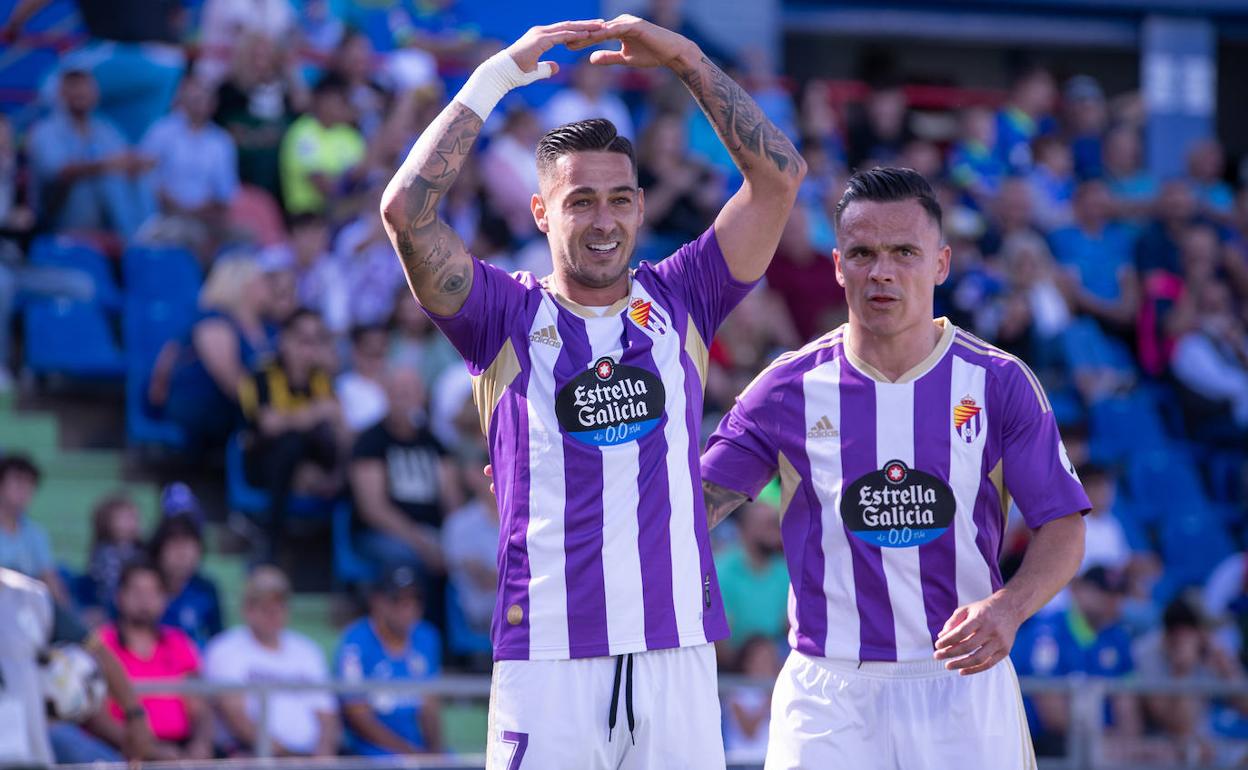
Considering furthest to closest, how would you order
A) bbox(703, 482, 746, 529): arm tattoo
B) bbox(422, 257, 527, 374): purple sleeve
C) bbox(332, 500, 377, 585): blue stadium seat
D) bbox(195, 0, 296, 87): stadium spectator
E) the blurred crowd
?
bbox(195, 0, 296, 87): stadium spectator < bbox(332, 500, 377, 585): blue stadium seat < the blurred crowd < bbox(703, 482, 746, 529): arm tattoo < bbox(422, 257, 527, 374): purple sleeve

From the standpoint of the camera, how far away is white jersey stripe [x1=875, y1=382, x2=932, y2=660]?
4.91 metres

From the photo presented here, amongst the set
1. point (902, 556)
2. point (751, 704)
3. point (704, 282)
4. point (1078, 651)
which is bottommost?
point (751, 704)

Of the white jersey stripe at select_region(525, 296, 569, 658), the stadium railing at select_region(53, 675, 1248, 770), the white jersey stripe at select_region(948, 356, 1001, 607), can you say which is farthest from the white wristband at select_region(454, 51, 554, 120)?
the stadium railing at select_region(53, 675, 1248, 770)

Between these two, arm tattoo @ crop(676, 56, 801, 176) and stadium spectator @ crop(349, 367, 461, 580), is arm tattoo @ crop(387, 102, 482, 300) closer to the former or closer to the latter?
arm tattoo @ crop(676, 56, 801, 176)

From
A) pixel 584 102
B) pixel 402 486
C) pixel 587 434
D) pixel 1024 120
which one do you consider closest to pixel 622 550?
pixel 587 434

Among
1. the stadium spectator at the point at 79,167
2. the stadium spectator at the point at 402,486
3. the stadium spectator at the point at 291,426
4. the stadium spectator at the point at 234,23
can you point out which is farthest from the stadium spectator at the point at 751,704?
the stadium spectator at the point at 234,23

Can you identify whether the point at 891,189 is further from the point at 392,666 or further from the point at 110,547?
the point at 110,547

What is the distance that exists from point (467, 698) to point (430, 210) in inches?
190

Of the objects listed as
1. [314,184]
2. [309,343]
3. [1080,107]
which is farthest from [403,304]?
[1080,107]

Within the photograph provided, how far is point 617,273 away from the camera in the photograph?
478cm

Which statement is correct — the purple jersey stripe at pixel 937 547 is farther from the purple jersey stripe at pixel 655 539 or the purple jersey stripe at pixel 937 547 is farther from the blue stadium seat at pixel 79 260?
the blue stadium seat at pixel 79 260

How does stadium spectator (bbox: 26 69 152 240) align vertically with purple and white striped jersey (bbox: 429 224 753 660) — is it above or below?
above

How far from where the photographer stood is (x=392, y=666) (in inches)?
358

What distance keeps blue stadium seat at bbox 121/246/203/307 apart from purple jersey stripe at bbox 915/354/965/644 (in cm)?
662
